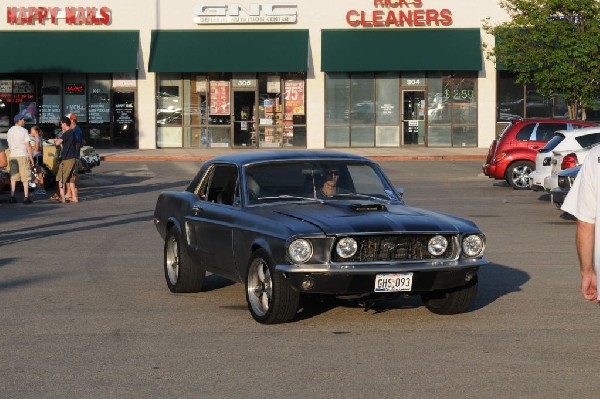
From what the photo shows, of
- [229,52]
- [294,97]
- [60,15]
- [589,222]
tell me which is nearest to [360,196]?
[589,222]

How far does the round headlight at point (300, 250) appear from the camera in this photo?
9.79 m

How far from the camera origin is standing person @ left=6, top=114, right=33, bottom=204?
2383cm

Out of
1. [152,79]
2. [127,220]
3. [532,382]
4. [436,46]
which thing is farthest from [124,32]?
[532,382]

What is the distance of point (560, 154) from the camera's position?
22.5 meters

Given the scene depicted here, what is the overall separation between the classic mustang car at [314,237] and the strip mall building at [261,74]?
34.5 meters

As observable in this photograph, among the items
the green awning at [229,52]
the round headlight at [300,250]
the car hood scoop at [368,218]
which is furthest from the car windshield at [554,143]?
the green awning at [229,52]

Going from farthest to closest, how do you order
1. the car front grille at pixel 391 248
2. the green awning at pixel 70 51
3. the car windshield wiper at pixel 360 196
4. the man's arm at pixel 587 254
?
the green awning at pixel 70 51 → the car windshield wiper at pixel 360 196 → the car front grille at pixel 391 248 → the man's arm at pixel 587 254

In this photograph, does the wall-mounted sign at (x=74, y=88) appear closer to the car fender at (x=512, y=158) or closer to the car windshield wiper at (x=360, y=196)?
the car fender at (x=512, y=158)

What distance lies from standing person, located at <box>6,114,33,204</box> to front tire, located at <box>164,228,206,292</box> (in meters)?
12.0

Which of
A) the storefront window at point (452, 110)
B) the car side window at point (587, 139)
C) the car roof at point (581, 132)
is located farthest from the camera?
the storefront window at point (452, 110)

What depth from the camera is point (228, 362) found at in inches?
340

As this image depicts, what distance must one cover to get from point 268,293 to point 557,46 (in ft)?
116

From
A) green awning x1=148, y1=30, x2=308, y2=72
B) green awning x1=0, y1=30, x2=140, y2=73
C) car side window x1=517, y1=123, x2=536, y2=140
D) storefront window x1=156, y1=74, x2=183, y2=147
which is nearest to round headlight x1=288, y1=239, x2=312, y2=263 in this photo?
car side window x1=517, y1=123, x2=536, y2=140

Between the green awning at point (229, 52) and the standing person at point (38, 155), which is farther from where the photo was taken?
the green awning at point (229, 52)
